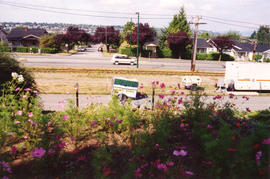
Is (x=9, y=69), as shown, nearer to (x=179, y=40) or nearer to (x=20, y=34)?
(x=179, y=40)

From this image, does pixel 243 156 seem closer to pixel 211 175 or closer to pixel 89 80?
pixel 211 175

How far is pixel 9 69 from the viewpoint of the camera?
7.01 m

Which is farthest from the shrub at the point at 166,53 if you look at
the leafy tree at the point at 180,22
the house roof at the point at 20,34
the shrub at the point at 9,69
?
the shrub at the point at 9,69

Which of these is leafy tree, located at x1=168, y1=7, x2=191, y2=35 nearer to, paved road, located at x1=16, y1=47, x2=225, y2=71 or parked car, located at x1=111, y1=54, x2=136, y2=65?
paved road, located at x1=16, y1=47, x2=225, y2=71

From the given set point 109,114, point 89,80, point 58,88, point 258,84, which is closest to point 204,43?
point 258,84

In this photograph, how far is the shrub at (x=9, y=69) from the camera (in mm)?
6879

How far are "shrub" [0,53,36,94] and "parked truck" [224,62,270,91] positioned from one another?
14996mm

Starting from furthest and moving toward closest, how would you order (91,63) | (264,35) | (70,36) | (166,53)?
(264,35) → (70,36) → (166,53) → (91,63)

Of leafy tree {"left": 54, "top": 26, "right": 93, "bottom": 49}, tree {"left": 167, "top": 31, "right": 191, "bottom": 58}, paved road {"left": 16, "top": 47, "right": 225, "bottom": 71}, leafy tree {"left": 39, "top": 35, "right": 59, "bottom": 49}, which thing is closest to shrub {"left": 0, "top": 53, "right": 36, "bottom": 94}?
paved road {"left": 16, "top": 47, "right": 225, "bottom": 71}

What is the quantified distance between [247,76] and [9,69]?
16960 mm

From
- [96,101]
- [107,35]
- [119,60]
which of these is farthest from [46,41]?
[96,101]

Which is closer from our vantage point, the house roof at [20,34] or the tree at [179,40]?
the tree at [179,40]

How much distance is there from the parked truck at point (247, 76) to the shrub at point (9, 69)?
15.0 metres

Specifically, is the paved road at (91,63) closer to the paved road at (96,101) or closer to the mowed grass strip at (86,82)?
the mowed grass strip at (86,82)
